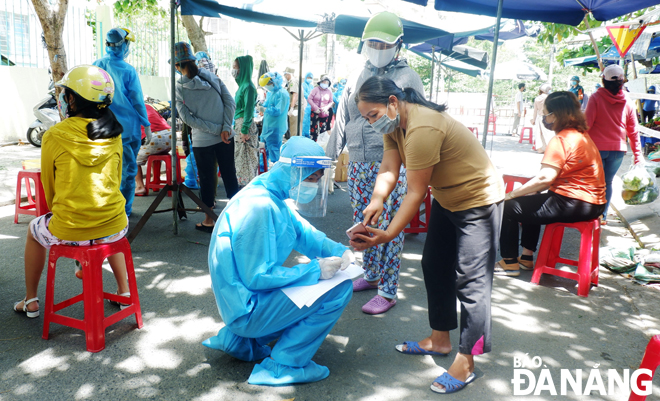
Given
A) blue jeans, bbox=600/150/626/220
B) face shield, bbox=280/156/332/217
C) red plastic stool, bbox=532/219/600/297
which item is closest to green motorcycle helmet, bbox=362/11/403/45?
face shield, bbox=280/156/332/217

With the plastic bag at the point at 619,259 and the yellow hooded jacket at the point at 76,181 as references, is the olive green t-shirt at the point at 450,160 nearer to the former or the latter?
the yellow hooded jacket at the point at 76,181

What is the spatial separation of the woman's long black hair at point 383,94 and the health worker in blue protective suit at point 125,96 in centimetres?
296

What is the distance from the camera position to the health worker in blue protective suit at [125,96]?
4.71 meters

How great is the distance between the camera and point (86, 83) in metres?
2.93

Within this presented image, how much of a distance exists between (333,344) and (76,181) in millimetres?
1842

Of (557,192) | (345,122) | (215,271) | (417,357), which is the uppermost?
(345,122)

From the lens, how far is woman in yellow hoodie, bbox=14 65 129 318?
2861 mm

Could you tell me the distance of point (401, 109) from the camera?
2.59 metres

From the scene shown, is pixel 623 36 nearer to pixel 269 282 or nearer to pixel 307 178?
pixel 307 178

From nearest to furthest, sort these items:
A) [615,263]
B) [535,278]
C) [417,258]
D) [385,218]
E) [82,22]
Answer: [385,218]
[535,278]
[615,263]
[417,258]
[82,22]

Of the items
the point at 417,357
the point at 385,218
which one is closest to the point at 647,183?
the point at 385,218

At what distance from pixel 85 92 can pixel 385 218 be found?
84.2 inches

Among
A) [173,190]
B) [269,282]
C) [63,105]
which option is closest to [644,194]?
[269,282]

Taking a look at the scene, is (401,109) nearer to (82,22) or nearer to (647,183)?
(647,183)
